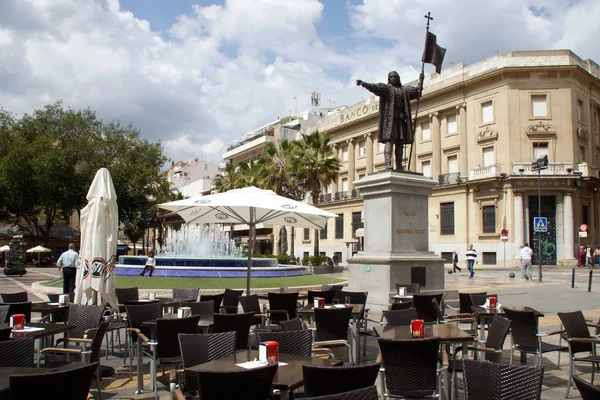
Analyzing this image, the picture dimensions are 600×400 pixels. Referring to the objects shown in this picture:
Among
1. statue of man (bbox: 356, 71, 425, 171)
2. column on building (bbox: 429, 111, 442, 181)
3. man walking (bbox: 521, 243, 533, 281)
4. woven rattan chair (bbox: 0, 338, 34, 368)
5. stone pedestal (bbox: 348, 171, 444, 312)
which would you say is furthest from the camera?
column on building (bbox: 429, 111, 442, 181)

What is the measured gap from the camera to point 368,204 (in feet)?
42.4

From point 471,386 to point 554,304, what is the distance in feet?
40.9

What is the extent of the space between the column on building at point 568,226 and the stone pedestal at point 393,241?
29359 millimetres

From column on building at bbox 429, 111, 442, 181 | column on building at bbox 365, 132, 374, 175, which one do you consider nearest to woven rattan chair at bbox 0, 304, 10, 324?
column on building at bbox 429, 111, 442, 181

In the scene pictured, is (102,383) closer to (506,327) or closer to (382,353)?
(382,353)

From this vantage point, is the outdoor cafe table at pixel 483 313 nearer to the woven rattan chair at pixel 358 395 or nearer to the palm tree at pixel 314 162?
the woven rattan chair at pixel 358 395

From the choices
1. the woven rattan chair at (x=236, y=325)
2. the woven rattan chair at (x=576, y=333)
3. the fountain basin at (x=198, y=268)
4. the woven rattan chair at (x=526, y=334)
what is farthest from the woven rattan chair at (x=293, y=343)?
Answer: the fountain basin at (x=198, y=268)

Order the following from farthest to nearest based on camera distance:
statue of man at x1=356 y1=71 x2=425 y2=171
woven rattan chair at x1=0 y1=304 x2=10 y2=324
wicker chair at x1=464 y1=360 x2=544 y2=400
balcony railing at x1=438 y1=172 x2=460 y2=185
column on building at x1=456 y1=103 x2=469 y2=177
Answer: balcony railing at x1=438 y1=172 x2=460 y2=185
column on building at x1=456 y1=103 x2=469 y2=177
statue of man at x1=356 y1=71 x2=425 y2=171
woven rattan chair at x1=0 y1=304 x2=10 y2=324
wicker chair at x1=464 y1=360 x2=544 y2=400

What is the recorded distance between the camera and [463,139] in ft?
140

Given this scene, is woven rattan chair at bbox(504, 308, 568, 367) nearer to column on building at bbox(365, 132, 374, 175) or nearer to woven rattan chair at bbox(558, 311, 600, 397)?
woven rattan chair at bbox(558, 311, 600, 397)

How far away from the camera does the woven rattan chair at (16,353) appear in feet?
14.8

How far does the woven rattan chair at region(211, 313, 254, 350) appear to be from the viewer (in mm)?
6148

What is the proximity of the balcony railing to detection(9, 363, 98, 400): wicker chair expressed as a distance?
4120 centimetres

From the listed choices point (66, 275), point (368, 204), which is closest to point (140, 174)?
point (66, 275)
